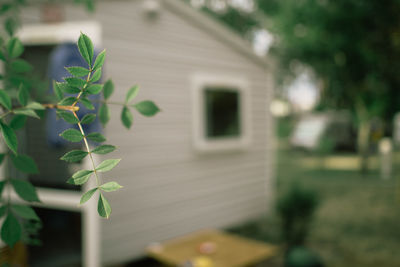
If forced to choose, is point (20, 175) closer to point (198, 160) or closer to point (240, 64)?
point (198, 160)

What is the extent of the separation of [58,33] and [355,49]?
20.0ft

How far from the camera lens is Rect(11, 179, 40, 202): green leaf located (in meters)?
0.56

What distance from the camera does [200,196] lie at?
570 cm

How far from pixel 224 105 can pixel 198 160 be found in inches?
43.0

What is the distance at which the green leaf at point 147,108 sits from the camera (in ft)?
2.01

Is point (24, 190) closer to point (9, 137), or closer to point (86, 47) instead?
point (9, 137)

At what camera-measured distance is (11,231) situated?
52cm

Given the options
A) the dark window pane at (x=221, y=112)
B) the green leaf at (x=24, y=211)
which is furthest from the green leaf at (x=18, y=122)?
the dark window pane at (x=221, y=112)

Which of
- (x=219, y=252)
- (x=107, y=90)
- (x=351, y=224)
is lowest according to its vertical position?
(x=351, y=224)

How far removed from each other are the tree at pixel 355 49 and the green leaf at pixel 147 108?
16.8 feet

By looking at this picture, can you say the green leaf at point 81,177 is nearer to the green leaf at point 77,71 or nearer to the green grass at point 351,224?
the green leaf at point 77,71

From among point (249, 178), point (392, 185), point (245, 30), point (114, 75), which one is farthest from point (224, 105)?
point (245, 30)

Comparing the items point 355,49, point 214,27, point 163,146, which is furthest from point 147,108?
point 355,49

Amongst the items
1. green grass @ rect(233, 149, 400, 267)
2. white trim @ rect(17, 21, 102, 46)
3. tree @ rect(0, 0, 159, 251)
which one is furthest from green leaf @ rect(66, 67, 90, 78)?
green grass @ rect(233, 149, 400, 267)
